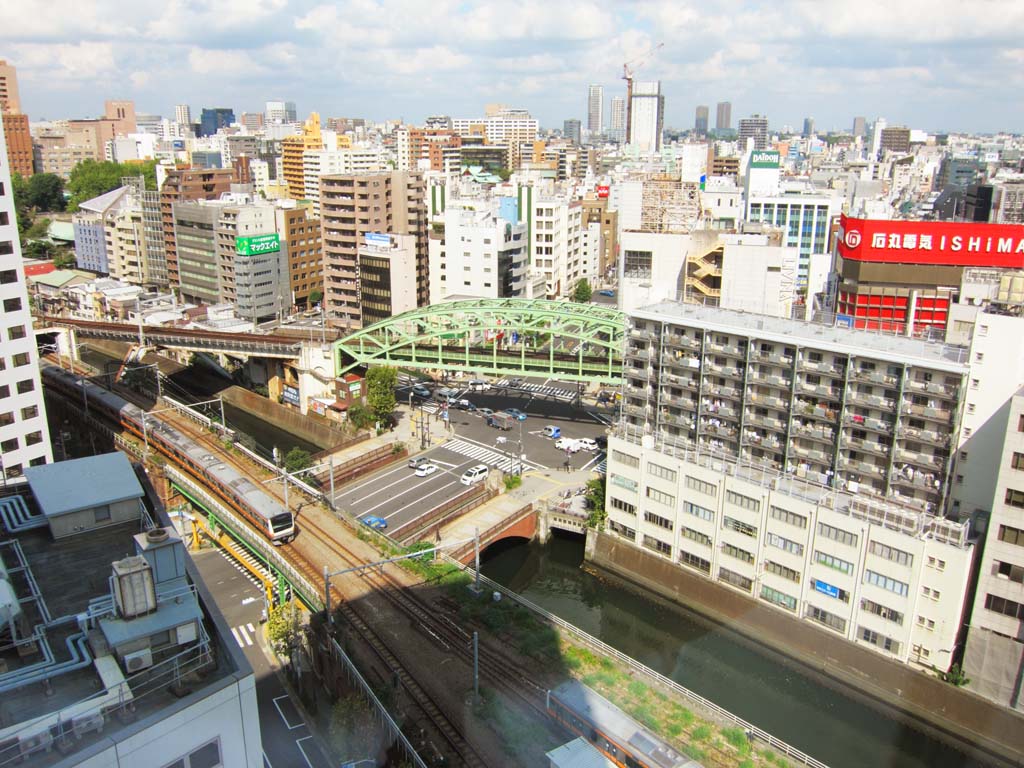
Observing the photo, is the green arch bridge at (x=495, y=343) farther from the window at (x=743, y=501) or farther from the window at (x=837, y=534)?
the window at (x=837, y=534)

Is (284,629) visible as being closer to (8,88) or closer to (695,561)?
(695,561)

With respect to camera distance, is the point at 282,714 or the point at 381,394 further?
the point at 381,394

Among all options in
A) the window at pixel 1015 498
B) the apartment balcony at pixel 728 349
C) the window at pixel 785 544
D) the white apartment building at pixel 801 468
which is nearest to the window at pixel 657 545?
the white apartment building at pixel 801 468

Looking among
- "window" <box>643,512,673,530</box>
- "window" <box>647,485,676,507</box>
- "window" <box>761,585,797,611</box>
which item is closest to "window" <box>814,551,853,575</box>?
"window" <box>761,585,797,611</box>

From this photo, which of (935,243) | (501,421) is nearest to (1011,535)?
(935,243)

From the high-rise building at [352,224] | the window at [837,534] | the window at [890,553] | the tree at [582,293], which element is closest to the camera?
the window at [890,553]

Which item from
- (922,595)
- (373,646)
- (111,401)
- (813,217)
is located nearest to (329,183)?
(111,401)
